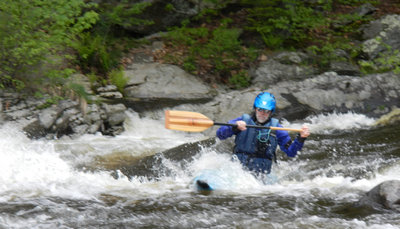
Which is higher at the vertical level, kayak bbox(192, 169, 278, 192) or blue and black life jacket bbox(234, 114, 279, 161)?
blue and black life jacket bbox(234, 114, 279, 161)

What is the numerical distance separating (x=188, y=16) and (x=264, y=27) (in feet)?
6.40

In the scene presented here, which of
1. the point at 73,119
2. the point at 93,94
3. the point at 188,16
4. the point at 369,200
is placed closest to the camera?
the point at 369,200

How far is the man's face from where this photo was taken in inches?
215

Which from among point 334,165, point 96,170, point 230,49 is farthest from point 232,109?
point 96,170

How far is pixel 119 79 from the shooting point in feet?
30.1

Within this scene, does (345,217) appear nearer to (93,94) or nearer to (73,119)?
(73,119)

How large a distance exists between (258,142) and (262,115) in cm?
32

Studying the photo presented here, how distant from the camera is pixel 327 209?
15.1ft

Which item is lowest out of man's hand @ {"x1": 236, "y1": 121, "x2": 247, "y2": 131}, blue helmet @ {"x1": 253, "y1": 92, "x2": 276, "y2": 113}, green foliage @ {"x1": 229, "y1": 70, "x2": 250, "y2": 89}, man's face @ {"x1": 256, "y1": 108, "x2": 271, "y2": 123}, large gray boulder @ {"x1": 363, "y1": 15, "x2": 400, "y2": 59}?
man's hand @ {"x1": 236, "y1": 121, "x2": 247, "y2": 131}

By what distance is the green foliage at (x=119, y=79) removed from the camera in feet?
30.1

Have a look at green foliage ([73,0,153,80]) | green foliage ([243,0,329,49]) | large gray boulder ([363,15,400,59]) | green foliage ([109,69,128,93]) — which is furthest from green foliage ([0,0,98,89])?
large gray boulder ([363,15,400,59])

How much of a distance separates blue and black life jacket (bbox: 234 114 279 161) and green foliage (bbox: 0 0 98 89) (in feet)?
10.8

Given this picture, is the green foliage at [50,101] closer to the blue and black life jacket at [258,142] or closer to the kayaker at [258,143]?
the kayaker at [258,143]

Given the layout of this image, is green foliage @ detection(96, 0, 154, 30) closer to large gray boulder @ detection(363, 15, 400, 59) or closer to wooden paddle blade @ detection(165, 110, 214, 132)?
wooden paddle blade @ detection(165, 110, 214, 132)
